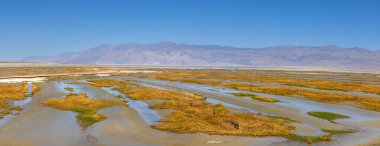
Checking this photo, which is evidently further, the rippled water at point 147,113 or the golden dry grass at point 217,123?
the rippled water at point 147,113

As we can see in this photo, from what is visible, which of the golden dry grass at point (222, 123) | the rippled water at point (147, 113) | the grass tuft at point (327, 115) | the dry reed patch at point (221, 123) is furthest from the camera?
the grass tuft at point (327, 115)

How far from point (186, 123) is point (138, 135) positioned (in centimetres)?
480

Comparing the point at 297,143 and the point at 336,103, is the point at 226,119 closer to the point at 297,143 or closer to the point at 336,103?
the point at 297,143

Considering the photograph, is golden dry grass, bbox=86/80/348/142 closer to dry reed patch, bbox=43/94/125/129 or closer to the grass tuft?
the grass tuft

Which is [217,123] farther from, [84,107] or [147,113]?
[84,107]

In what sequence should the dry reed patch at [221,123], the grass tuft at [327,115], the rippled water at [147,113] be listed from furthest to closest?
1. the grass tuft at [327,115]
2. the rippled water at [147,113]
3. the dry reed patch at [221,123]

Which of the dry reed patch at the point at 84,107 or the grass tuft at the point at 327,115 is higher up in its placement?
the dry reed patch at the point at 84,107

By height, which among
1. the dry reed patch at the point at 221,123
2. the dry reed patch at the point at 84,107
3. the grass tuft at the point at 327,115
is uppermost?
the dry reed patch at the point at 84,107

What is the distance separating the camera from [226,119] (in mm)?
30094

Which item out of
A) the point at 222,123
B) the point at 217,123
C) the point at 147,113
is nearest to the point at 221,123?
the point at 222,123

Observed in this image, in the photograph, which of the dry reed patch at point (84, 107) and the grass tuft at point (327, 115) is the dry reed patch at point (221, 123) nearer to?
the grass tuft at point (327, 115)

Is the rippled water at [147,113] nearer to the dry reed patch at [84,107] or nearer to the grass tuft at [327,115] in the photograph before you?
the dry reed patch at [84,107]

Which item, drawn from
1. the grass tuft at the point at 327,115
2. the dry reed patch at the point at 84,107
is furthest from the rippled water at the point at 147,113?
the grass tuft at the point at 327,115

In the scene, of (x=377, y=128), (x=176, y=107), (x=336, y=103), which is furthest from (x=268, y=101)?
(x=377, y=128)
